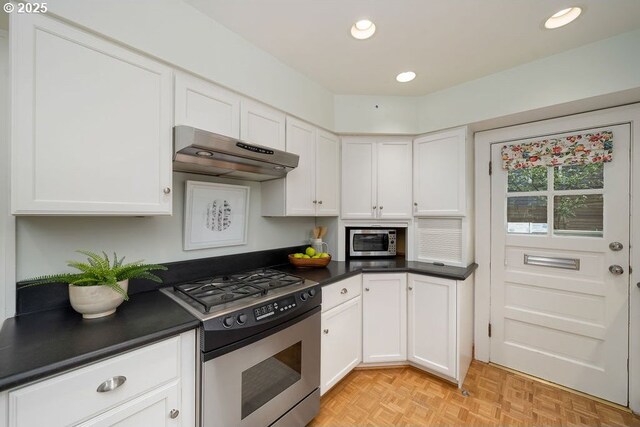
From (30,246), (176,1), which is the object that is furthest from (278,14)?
(30,246)

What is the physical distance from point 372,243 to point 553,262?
1455 mm

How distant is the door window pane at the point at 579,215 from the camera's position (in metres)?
1.88

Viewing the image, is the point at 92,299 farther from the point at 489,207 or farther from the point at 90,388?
the point at 489,207

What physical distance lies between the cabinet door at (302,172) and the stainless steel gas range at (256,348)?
23.5 inches

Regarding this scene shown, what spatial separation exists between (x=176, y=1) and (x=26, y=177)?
1125 mm

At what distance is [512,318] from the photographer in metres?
2.22

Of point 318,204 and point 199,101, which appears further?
point 318,204

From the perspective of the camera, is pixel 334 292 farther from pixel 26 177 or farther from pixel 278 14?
pixel 278 14

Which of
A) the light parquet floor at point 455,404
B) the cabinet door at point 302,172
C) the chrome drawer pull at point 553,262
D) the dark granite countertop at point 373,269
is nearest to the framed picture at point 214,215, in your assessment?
the cabinet door at point 302,172

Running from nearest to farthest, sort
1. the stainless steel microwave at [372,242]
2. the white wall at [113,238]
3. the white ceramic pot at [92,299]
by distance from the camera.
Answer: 1. the white ceramic pot at [92,299]
2. the white wall at [113,238]
3. the stainless steel microwave at [372,242]

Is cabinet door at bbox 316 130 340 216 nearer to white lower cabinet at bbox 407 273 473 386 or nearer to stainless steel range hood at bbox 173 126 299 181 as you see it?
stainless steel range hood at bbox 173 126 299 181

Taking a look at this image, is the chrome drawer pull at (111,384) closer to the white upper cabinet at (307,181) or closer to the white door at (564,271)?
the white upper cabinet at (307,181)

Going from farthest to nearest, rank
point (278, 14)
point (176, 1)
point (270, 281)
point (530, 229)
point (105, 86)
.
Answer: point (530, 229)
point (270, 281)
point (278, 14)
point (176, 1)
point (105, 86)

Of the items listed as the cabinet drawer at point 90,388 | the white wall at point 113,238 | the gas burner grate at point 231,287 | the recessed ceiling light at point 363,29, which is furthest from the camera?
the recessed ceiling light at point 363,29
